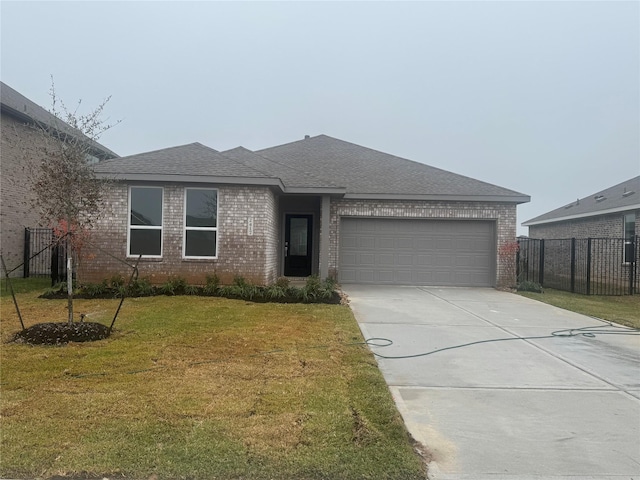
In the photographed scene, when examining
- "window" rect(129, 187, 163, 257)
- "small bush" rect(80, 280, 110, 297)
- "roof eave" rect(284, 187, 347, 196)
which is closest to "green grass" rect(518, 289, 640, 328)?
"roof eave" rect(284, 187, 347, 196)

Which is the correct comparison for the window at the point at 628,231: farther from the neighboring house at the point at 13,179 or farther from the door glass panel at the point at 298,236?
the neighboring house at the point at 13,179

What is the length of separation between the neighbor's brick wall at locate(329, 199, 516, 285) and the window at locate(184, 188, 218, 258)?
4.34 m

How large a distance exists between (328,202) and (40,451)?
11115 millimetres

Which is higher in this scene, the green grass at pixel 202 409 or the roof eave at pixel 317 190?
the roof eave at pixel 317 190

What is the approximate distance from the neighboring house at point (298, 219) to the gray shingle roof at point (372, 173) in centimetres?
5

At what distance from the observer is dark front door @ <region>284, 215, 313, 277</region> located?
16062 mm

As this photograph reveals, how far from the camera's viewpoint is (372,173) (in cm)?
1656

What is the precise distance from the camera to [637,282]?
15.9 metres

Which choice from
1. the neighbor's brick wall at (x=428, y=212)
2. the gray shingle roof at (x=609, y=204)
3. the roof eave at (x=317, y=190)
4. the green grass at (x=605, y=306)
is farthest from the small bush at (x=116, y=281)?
the gray shingle roof at (x=609, y=204)

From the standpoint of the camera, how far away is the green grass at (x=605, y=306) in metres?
9.77

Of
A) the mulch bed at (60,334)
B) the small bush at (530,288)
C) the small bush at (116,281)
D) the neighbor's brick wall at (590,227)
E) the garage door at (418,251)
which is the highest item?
the neighbor's brick wall at (590,227)

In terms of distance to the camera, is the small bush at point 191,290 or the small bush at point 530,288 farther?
the small bush at point 530,288

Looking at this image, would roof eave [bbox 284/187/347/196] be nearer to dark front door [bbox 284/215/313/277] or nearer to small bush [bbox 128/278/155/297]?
dark front door [bbox 284/215/313/277]

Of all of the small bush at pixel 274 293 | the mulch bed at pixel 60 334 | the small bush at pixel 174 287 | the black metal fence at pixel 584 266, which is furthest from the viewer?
the black metal fence at pixel 584 266
